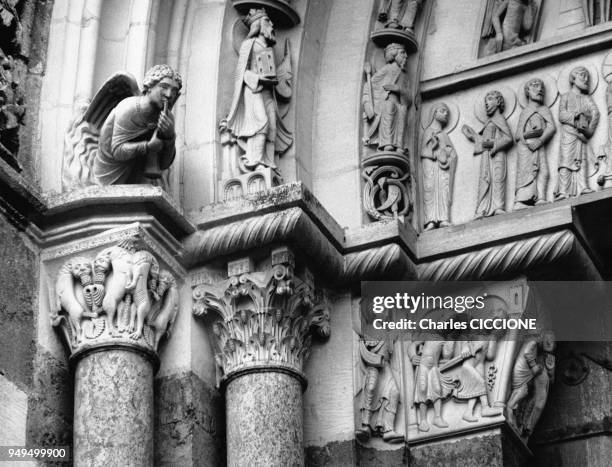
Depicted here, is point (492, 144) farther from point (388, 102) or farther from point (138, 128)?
point (138, 128)

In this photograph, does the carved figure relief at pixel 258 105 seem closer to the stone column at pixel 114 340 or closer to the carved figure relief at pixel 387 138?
the carved figure relief at pixel 387 138

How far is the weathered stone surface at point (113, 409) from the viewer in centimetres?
857

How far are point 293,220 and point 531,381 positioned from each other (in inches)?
53.4

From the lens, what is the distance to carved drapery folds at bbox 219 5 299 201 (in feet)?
31.5

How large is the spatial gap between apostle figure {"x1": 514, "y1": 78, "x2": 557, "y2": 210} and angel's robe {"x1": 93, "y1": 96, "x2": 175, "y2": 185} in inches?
67.4

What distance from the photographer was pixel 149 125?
9195mm

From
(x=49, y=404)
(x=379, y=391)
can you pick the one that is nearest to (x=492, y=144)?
(x=379, y=391)

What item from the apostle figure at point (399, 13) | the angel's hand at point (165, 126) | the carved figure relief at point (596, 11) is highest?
the apostle figure at point (399, 13)

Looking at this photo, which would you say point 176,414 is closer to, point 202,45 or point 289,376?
point 289,376

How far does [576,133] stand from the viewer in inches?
386

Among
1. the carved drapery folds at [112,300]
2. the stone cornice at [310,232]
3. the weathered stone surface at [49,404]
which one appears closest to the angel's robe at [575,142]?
the stone cornice at [310,232]

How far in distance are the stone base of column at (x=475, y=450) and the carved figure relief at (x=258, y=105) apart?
1.42 metres

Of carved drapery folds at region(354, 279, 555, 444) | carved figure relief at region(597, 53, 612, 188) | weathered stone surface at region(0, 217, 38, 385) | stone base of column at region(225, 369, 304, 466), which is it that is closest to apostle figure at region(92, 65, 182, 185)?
weathered stone surface at region(0, 217, 38, 385)

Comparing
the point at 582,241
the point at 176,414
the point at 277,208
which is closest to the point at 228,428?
the point at 176,414
